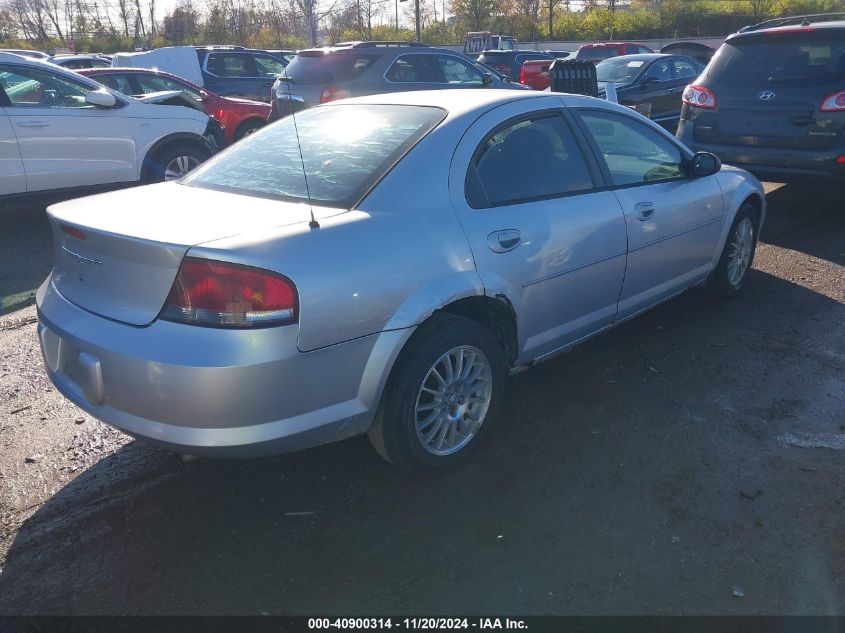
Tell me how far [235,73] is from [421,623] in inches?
552

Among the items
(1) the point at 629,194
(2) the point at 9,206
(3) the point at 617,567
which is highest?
(1) the point at 629,194

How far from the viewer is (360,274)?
9.05ft

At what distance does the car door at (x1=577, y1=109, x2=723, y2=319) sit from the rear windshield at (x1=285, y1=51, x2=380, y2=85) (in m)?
6.86

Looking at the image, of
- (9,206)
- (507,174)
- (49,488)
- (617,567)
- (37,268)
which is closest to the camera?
(617,567)

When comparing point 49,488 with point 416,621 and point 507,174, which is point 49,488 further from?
point 507,174

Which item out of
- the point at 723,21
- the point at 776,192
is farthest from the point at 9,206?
the point at 723,21

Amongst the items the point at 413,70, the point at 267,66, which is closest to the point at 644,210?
the point at 413,70

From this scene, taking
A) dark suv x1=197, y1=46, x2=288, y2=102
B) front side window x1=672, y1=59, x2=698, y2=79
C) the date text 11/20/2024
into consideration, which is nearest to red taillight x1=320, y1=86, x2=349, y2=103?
dark suv x1=197, y1=46, x2=288, y2=102

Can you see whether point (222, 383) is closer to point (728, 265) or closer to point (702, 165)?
point (702, 165)

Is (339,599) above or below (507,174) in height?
below

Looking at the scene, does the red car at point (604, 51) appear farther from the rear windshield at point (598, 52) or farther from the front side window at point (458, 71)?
the front side window at point (458, 71)

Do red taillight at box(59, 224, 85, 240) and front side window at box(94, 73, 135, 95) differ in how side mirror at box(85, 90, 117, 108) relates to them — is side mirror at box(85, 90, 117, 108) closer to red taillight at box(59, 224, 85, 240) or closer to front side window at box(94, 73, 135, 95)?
front side window at box(94, 73, 135, 95)

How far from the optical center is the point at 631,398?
399 cm

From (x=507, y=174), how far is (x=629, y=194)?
0.96m
